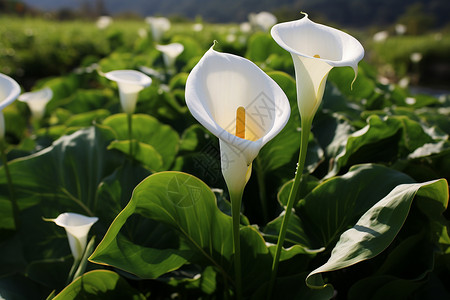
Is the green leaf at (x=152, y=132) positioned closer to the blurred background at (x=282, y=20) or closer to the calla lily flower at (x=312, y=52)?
the calla lily flower at (x=312, y=52)

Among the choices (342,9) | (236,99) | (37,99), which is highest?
(236,99)

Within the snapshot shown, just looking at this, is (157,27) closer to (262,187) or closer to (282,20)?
(262,187)

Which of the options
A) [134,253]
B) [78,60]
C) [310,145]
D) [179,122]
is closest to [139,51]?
[179,122]

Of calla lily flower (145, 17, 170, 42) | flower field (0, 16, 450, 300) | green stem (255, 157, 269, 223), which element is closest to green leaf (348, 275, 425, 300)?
flower field (0, 16, 450, 300)

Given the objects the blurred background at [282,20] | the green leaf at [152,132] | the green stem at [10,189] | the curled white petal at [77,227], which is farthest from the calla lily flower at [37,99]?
the blurred background at [282,20]

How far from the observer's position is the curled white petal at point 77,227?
0.75 m

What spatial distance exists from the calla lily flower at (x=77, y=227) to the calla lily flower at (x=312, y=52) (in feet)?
1.52

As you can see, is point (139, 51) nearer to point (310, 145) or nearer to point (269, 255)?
point (310, 145)

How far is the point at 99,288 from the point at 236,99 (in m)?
0.43

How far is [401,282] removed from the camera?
2.40 feet

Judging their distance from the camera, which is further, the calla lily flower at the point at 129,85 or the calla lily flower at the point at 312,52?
the calla lily flower at the point at 129,85

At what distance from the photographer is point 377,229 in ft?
2.03

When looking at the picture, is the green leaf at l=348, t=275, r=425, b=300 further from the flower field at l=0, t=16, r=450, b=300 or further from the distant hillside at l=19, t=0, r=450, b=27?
the distant hillside at l=19, t=0, r=450, b=27

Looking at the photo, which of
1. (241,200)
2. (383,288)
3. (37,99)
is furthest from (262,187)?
(37,99)
